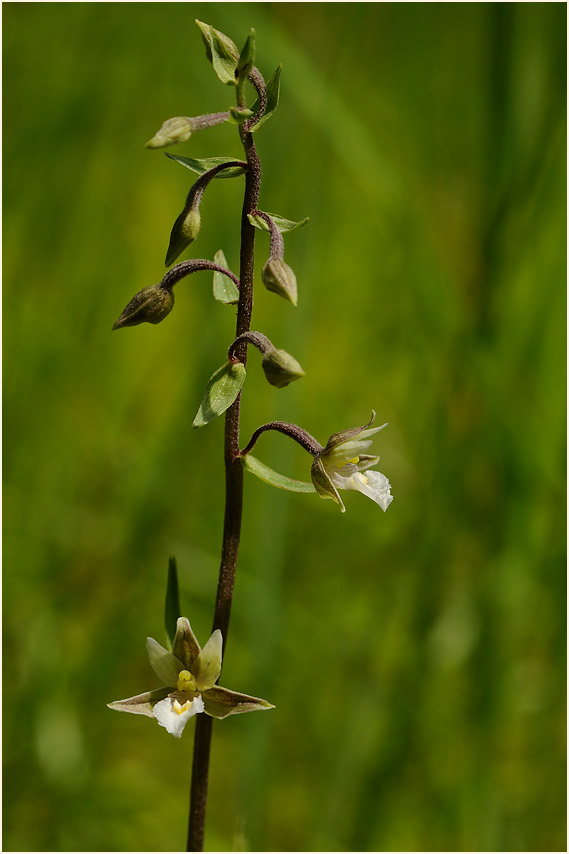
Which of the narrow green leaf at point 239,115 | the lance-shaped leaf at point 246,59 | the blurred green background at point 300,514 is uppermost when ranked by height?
the lance-shaped leaf at point 246,59

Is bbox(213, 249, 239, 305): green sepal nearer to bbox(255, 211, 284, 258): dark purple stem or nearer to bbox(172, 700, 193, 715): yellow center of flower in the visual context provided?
bbox(255, 211, 284, 258): dark purple stem

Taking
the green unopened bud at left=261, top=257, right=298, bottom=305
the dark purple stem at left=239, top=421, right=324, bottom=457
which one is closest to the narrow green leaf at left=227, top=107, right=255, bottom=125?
the green unopened bud at left=261, top=257, right=298, bottom=305

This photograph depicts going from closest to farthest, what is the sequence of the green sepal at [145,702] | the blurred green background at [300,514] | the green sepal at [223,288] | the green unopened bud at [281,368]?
1. the green unopened bud at [281,368]
2. the green sepal at [145,702]
3. the green sepal at [223,288]
4. the blurred green background at [300,514]

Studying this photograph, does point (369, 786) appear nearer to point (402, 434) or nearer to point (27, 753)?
point (27, 753)

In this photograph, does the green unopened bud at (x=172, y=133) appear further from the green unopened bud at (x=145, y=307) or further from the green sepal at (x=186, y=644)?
the green sepal at (x=186, y=644)

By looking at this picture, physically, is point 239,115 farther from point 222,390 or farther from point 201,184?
point 222,390

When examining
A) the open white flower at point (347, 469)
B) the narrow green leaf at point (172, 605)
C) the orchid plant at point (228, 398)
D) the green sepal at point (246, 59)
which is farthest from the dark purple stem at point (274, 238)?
the narrow green leaf at point (172, 605)
